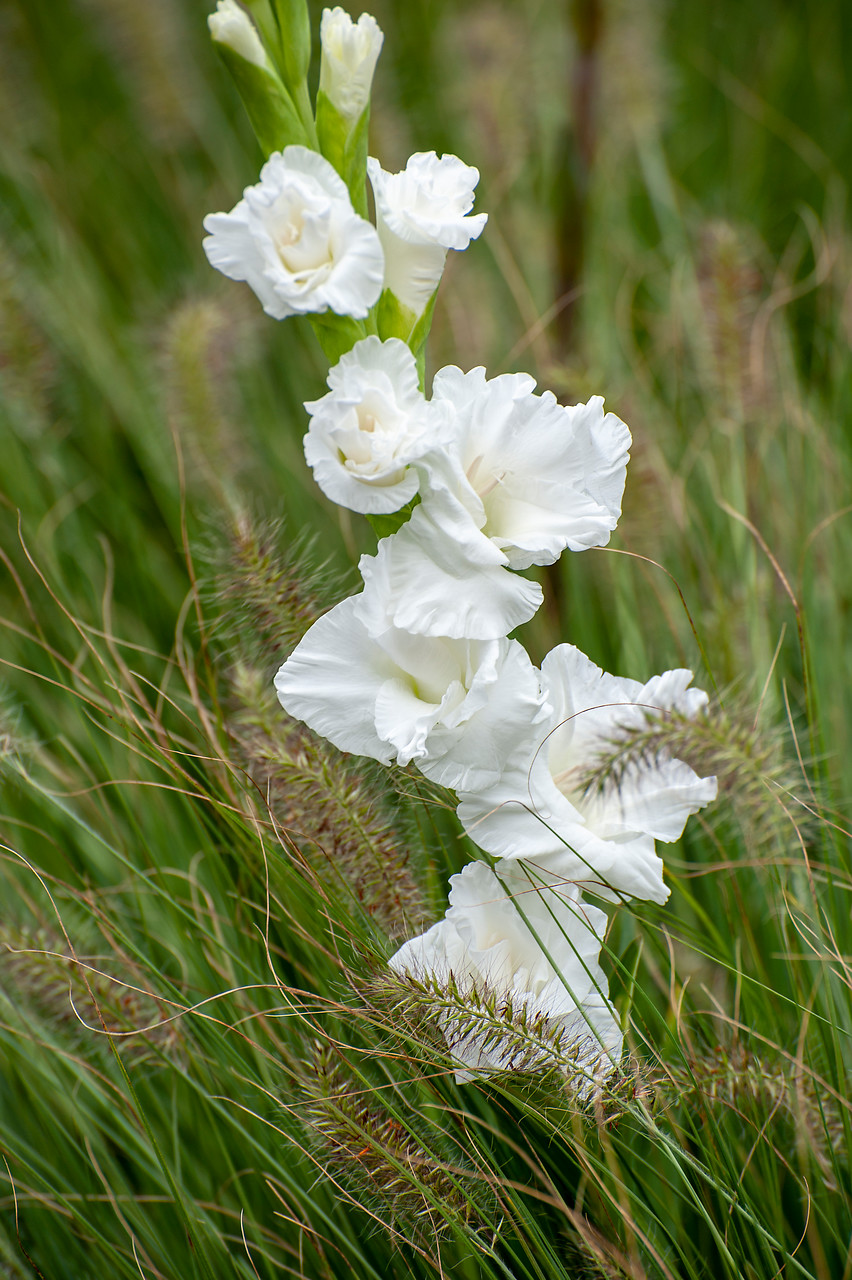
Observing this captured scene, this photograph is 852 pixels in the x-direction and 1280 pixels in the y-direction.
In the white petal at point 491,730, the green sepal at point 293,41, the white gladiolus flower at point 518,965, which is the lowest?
the white gladiolus flower at point 518,965

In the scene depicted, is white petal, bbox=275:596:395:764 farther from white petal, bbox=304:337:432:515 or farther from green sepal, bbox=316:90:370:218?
green sepal, bbox=316:90:370:218

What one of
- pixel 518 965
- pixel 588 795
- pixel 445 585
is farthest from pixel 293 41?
pixel 518 965

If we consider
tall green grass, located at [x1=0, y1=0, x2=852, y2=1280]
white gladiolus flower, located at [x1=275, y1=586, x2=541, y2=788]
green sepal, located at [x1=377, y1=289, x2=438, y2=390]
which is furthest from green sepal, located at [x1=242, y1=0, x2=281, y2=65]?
white gladiolus flower, located at [x1=275, y1=586, x2=541, y2=788]

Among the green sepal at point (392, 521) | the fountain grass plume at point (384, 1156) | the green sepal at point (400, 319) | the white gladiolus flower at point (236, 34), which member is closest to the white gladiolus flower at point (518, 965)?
the fountain grass plume at point (384, 1156)

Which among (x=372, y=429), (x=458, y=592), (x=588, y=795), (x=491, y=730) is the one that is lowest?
(x=588, y=795)

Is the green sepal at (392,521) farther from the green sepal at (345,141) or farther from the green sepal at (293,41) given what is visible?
the green sepal at (293,41)

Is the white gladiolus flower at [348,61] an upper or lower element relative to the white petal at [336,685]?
upper

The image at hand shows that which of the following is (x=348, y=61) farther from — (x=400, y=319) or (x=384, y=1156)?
(x=384, y=1156)

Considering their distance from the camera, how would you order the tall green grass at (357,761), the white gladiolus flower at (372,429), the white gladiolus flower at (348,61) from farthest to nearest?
1. the tall green grass at (357,761)
2. the white gladiolus flower at (348,61)
3. the white gladiolus flower at (372,429)
